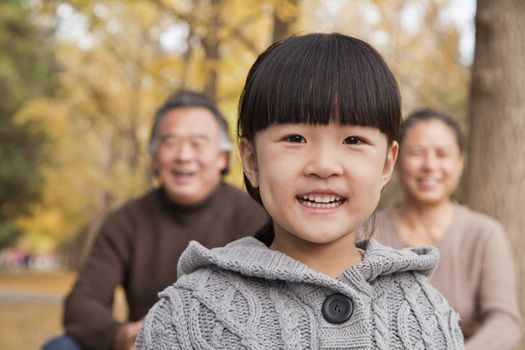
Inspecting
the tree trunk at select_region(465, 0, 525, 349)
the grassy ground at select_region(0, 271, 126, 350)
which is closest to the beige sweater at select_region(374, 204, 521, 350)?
the tree trunk at select_region(465, 0, 525, 349)

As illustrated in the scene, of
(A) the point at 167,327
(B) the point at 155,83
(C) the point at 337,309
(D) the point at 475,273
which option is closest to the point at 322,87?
(C) the point at 337,309

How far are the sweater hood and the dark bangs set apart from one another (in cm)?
Answer: 31

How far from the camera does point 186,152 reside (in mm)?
3938

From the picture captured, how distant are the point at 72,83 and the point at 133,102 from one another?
1.52 meters

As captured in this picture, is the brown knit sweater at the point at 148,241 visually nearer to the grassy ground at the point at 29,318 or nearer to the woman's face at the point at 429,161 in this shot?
the woman's face at the point at 429,161

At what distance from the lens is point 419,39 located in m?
10.2

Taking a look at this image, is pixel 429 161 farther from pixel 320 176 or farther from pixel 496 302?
pixel 320 176

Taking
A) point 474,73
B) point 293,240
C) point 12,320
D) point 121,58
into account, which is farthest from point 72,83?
point 293,240

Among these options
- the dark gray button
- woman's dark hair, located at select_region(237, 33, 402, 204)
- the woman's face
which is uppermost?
woman's dark hair, located at select_region(237, 33, 402, 204)

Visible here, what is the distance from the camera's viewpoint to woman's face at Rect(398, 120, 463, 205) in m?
3.84

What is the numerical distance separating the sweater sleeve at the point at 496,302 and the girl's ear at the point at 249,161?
165 cm

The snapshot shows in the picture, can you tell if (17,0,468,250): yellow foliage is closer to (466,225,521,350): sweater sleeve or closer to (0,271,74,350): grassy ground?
(466,225,521,350): sweater sleeve

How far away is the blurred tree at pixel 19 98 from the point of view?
18.8 meters

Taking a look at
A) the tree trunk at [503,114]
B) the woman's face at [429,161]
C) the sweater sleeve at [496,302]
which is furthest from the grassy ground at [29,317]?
the sweater sleeve at [496,302]
